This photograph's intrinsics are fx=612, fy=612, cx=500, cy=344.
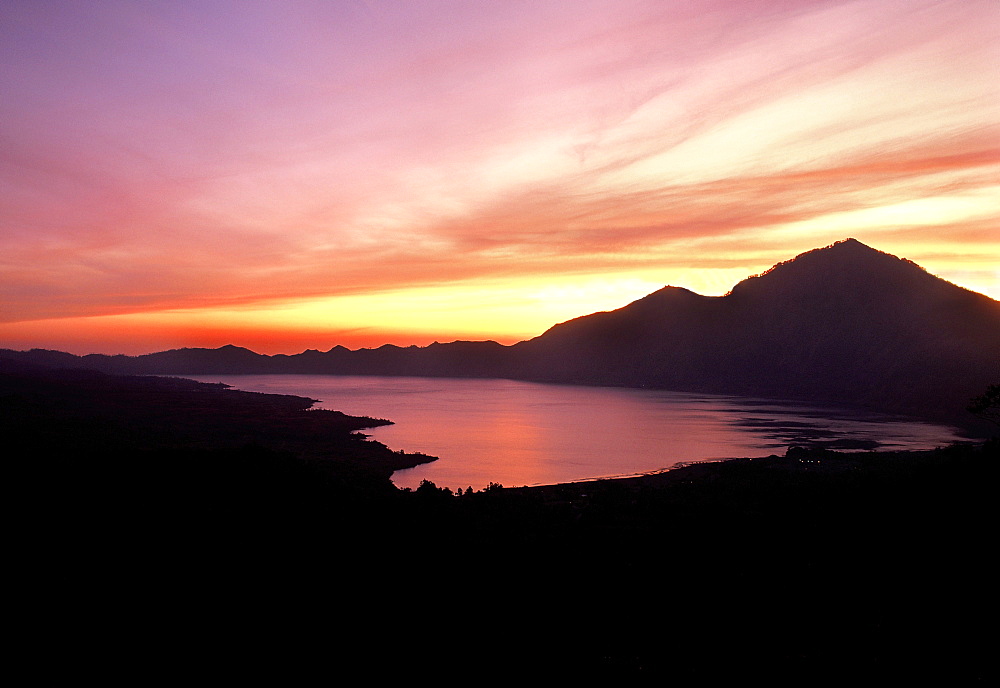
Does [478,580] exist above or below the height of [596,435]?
above

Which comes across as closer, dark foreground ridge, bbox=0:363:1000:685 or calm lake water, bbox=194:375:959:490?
dark foreground ridge, bbox=0:363:1000:685

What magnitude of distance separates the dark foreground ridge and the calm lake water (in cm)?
2814

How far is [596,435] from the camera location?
326 ft

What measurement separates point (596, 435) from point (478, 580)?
3113 inches

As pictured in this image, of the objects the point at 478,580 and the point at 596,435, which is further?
the point at 596,435

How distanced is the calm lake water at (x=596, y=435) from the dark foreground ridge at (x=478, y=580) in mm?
28136

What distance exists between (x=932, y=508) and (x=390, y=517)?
941 inches

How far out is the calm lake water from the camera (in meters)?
67.6

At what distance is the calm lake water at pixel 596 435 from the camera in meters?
67.6

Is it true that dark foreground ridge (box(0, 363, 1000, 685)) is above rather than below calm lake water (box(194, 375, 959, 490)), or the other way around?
above

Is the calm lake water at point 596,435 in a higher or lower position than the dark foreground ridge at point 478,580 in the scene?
lower

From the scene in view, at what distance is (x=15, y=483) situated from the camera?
1117 inches

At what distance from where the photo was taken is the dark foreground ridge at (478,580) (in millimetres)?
15430

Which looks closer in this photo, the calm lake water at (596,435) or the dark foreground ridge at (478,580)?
the dark foreground ridge at (478,580)
